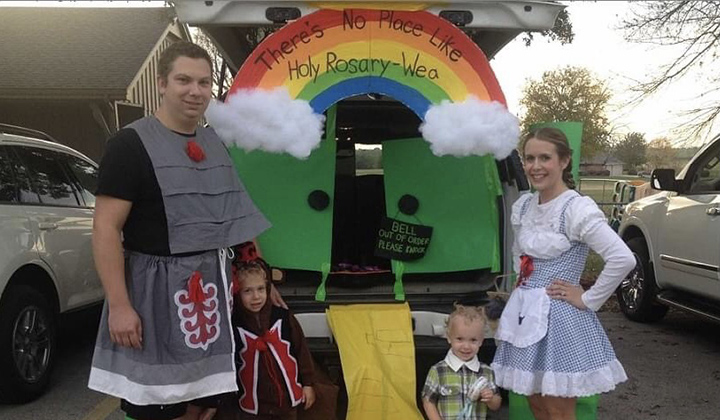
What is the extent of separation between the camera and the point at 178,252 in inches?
96.7

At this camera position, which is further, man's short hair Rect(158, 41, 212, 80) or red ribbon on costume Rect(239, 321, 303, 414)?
red ribbon on costume Rect(239, 321, 303, 414)

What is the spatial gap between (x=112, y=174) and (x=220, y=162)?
445 millimetres

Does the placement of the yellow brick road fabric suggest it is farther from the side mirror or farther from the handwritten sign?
the side mirror

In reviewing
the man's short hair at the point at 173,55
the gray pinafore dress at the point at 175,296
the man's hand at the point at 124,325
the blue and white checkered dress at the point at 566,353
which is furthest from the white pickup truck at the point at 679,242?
the man's hand at the point at 124,325

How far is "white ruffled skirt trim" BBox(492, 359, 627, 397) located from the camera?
8.79 ft

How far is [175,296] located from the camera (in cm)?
246

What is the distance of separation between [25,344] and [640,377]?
14.8ft

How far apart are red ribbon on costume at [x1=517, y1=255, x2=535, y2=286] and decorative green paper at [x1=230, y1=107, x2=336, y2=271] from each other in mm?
1331

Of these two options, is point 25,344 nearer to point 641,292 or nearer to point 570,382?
point 570,382

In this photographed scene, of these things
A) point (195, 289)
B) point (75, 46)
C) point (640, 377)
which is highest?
point (75, 46)

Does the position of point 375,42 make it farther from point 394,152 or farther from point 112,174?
point 112,174

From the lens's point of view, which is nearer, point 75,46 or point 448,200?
point 448,200

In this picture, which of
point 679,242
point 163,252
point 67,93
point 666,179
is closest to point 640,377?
point 679,242

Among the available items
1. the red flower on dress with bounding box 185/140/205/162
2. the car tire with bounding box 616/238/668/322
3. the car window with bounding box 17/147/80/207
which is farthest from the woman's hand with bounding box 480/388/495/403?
the car tire with bounding box 616/238/668/322
